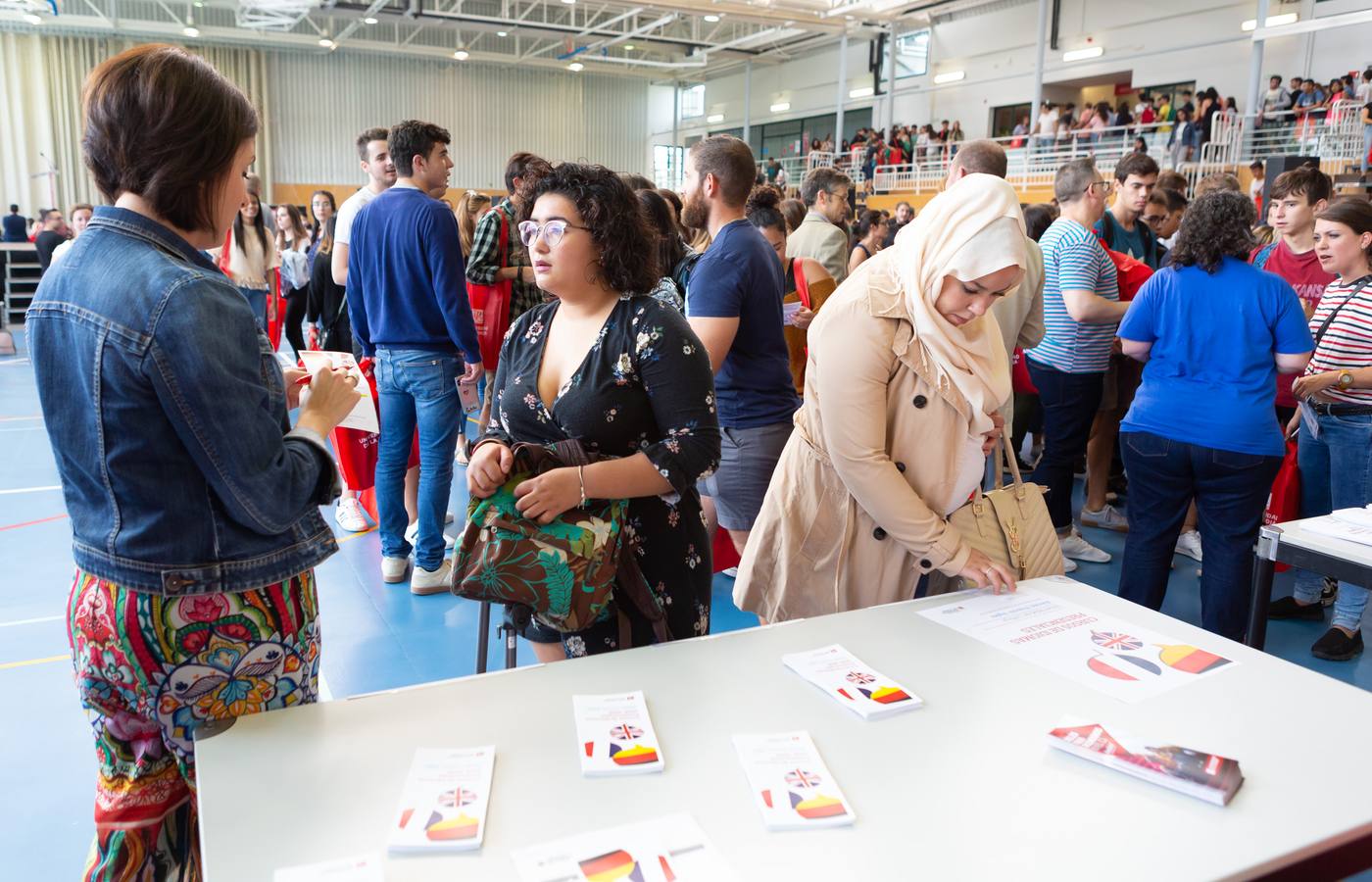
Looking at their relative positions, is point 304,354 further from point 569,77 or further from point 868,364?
point 569,77

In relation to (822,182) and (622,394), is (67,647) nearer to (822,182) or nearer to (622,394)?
(622,394)

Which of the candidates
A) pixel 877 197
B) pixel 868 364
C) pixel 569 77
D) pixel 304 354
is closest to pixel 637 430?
pixel 868 364

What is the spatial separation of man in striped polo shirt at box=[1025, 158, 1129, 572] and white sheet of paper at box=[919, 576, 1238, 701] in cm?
225

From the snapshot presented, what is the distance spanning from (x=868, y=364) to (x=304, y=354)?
40.6 inches

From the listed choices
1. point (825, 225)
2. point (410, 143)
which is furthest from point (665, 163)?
point (410, 143)

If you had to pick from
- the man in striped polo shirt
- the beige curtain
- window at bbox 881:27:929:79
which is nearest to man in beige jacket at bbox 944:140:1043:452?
the man in striped polo shirt

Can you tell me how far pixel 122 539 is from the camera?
123cm

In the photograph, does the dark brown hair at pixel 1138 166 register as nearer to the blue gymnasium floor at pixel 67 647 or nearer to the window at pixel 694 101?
the blue gymnasium floor at pixel 67 647

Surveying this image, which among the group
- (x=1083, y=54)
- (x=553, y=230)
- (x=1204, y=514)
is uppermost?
(x=1083, y=54)

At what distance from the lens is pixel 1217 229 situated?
8.78ft

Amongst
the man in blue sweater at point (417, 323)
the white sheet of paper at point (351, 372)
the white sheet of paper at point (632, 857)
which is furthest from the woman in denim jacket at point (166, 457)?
the man in blue sweater at point (417, 323)

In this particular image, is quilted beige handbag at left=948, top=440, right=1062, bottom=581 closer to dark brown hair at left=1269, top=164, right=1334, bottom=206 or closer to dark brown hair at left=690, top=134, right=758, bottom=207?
dark brown hair at left=690, top=134, right=758, bottom=207

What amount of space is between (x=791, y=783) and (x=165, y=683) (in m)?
0.87

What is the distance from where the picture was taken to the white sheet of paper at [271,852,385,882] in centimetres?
99
